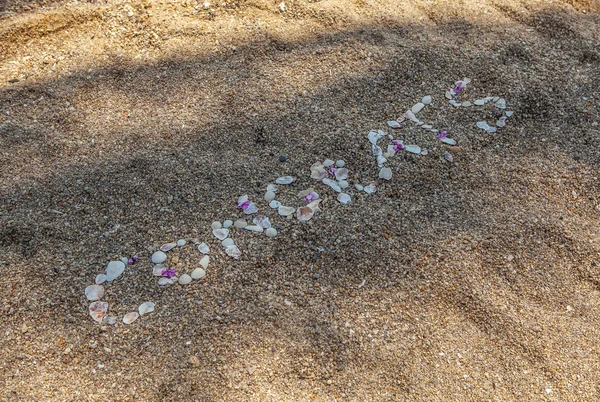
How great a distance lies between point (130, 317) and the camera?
1562 millimetres

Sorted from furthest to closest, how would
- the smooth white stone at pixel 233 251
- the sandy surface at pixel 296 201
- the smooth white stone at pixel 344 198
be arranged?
the smooth white stone at pixel 344 198 → the smooth white stone at pixel 233 251 → the sandy surface at pixel 296 201

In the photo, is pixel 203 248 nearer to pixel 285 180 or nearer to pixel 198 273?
pixel 198 273

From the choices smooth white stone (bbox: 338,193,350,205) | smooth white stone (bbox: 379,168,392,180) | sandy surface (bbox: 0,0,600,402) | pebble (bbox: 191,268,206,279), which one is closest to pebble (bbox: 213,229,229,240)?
sandy surface (bbox: 0,0,600,402)

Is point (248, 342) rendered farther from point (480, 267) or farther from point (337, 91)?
point (337, 91)

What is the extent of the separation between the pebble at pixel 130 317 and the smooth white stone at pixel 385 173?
930 mm

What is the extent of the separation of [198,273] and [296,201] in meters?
0.42

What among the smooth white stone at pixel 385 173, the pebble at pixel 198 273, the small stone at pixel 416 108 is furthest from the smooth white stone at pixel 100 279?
the small stone at pixel 416 108

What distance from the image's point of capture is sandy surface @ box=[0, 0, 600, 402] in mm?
1489

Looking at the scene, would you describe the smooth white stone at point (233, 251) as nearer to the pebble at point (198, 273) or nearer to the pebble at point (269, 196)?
the pebble at point (198, 273)

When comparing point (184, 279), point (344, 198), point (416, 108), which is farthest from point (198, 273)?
point (416, 108)

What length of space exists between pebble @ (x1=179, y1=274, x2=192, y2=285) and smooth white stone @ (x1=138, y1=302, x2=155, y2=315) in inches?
4.1

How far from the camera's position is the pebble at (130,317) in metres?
1.55

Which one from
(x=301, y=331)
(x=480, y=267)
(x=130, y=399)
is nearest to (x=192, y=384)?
(x=130, y=399)

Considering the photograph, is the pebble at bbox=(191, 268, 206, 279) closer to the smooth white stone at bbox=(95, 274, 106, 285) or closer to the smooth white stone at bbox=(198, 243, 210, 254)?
the smooth white stone at bbox=(198, 243, 210, 254)
